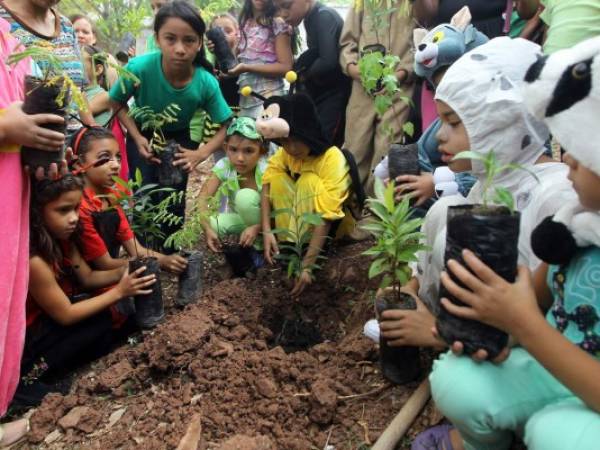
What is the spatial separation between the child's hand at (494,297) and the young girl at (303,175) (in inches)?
57.0

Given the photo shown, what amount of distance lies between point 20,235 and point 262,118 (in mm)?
1442

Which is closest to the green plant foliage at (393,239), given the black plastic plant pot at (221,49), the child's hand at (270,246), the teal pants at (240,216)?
the child's hand at (270,246)

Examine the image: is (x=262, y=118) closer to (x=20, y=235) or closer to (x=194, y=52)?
(x=194, y=52)

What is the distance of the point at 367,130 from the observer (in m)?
3.58

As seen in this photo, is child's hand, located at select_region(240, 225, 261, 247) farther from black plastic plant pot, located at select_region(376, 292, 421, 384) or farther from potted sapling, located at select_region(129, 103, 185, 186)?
black plastic plant pot, located at select_region(376, 292, 421, 384)

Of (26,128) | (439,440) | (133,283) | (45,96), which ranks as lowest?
(439,440)

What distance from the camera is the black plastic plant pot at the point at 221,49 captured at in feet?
13.9

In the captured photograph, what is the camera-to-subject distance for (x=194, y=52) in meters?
3.07

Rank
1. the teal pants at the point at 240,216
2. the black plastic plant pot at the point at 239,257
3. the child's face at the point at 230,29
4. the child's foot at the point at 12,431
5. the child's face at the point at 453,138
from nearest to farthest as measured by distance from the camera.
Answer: the child's face at the point at 453,138, the child's foot at the point at 12,431, the black plastic plant pot at the point at 239,257, the teal pants at the point at 240,216, the child's face at the point at 230,29

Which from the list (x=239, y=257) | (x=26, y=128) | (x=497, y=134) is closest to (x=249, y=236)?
(x=239, y=257)

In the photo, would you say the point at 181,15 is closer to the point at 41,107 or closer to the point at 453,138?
the point at 41,107

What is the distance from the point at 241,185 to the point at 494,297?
256 cm

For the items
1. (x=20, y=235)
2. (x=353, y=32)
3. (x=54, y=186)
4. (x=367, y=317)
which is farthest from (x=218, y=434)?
(x=353, y=32)

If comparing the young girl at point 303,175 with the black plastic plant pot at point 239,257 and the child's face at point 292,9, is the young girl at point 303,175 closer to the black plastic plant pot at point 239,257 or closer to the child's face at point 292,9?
the black plastic plant pot at point 239,257
